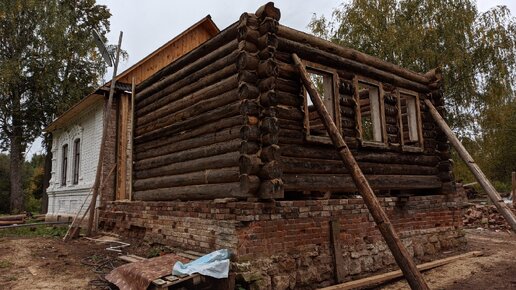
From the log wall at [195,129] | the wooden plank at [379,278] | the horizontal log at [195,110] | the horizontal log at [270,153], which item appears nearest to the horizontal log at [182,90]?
the log wall at [195,129]

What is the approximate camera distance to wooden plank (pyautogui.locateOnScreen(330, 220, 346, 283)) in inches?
256

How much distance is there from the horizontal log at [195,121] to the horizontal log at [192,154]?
41 cm

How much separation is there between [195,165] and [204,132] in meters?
0.63

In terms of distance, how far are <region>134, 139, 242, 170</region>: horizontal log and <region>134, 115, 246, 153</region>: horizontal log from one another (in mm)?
200

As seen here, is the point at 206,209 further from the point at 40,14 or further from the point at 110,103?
the point at 40,14

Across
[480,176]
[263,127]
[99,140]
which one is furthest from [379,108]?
[99,140]

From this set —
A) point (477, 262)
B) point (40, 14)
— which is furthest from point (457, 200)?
point (40, 14)

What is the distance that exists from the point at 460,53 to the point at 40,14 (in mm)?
21300

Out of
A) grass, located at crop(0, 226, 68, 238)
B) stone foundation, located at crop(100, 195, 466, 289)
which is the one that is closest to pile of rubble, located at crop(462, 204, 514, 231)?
stone foundation, located at crop(100, 195, 466, 289)

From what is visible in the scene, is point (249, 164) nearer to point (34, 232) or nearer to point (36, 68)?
point (34, 232)

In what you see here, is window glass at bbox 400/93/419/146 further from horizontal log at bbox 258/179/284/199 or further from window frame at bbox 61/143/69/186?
window frame at bbox 61/143/69/186

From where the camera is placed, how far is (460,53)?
1666 cm

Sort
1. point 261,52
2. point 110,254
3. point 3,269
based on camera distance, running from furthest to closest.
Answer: point 110,254
point 3,269
point 261,52

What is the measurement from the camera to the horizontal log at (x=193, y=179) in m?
6.13
